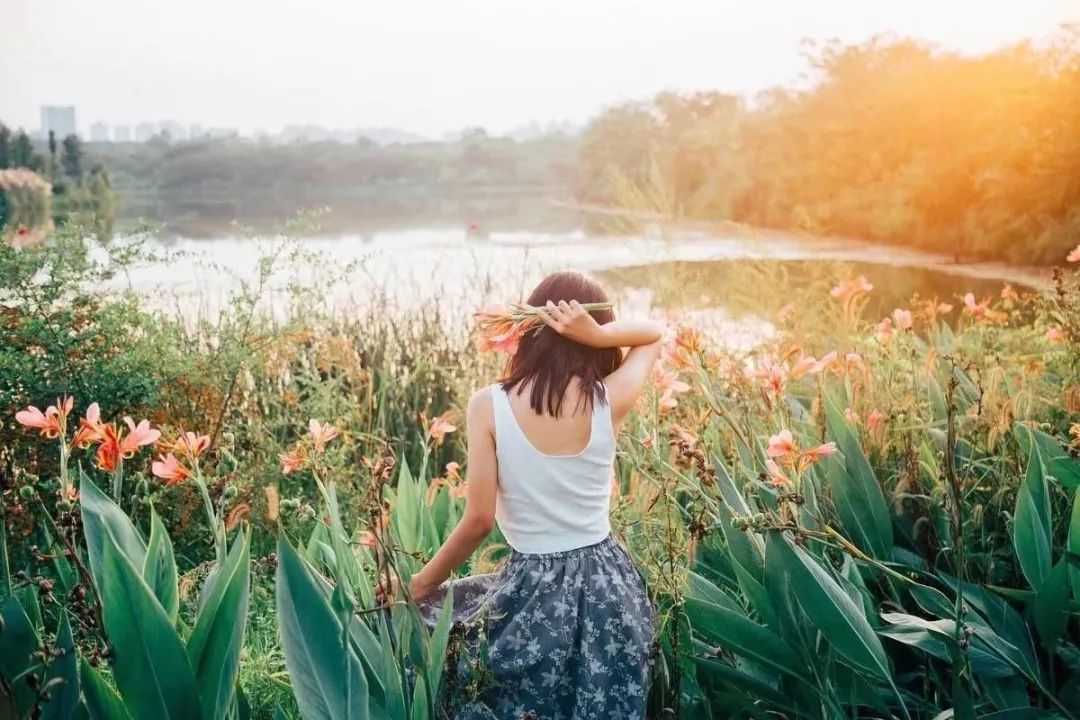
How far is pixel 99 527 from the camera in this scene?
1.35 m

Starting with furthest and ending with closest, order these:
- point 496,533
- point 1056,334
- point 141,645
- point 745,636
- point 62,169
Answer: point 62,169 < point 1056,334 < point 496,533 < point 745,636 < point 141,645

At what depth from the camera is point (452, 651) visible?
4.65 ft

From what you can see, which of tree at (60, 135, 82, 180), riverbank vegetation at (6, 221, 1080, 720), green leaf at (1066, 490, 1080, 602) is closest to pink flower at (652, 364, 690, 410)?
riverbank vegetation at (6, 221, 1080, 720)

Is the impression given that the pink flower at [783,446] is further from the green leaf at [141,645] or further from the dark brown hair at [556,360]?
the green leaf at [141,645]

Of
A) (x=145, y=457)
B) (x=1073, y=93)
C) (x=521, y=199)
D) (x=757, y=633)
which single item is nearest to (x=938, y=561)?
(x=757, y=633)

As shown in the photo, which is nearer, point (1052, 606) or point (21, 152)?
point (1052, 606)

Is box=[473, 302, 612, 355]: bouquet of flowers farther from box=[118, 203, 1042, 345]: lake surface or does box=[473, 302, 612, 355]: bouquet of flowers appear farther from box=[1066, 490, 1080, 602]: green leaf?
box=[118, 203, 1042, 345]: lake surface

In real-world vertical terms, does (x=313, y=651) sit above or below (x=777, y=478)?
below

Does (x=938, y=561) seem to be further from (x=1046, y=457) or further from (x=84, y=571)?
(x=84, y=571)

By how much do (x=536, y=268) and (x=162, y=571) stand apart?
4.46 m

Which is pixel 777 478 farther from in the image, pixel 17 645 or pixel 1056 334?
pixel 1056 334

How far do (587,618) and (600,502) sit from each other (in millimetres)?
217

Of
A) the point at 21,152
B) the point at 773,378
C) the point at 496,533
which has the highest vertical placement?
the point at 21,152

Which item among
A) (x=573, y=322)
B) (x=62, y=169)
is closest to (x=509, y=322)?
(x=573, y=322)
